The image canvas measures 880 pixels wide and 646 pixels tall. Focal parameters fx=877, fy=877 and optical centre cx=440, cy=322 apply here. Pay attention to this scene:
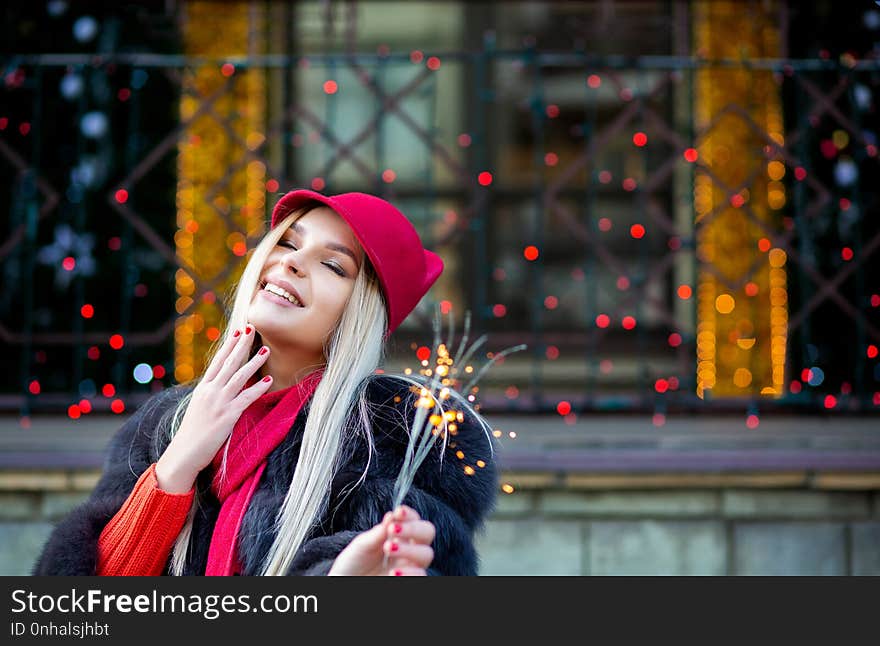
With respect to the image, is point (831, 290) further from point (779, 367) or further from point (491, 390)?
point (491, 390)

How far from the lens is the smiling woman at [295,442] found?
69.3 inches

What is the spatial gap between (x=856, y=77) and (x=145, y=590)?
412 centimetres

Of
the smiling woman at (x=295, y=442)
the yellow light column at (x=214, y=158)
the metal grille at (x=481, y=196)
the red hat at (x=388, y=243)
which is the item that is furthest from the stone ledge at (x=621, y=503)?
the yellow light column at (x=214, y=158)

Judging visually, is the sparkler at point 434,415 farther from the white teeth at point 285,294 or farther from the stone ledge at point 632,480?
the stone ledge at point 632,480

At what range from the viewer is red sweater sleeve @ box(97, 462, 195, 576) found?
1750mm

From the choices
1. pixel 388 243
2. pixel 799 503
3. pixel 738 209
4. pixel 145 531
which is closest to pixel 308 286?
pixel 388 243

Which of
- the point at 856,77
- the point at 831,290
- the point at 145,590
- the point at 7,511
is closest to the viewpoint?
the point at 145,590

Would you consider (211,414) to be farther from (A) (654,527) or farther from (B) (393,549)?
(A) (654,527)

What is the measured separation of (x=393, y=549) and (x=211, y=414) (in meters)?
0.51

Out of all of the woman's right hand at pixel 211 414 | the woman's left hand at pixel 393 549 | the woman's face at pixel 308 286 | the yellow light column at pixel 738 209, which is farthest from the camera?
→ the yellow light column at pixel 738 209

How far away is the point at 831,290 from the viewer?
3.73 m

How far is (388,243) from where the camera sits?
192 centimetres

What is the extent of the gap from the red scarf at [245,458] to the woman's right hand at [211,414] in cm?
7

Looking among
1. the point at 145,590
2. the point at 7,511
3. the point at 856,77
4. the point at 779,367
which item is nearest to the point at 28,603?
the point at 145,590
